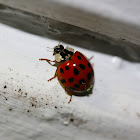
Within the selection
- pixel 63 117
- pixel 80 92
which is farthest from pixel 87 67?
pixel 63 117

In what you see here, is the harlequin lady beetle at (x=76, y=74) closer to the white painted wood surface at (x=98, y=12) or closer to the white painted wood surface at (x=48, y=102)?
the white painted wood surface at (x=48, y=102)

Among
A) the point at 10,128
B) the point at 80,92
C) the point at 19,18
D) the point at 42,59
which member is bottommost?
the point at 10,128

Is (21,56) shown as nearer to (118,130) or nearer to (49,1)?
(49,1)

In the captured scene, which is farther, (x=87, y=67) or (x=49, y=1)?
(x=87, y=67)

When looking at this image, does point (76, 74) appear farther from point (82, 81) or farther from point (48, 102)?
point (48, 102)

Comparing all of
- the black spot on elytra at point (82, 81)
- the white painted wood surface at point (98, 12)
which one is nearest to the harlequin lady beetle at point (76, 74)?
the black spot on elytra at point (82, 81)

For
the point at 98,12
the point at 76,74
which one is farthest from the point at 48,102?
the point at 98,12
